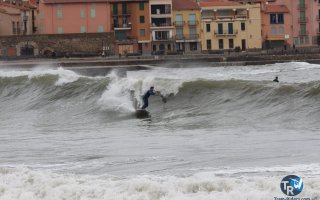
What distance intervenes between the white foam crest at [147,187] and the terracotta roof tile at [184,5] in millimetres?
72065

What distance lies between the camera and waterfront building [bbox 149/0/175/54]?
81.9 m

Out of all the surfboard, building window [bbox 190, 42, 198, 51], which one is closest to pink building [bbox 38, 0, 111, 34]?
building window [bbox 190, 42, 198, 51]

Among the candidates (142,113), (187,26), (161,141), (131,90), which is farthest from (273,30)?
(161,141)

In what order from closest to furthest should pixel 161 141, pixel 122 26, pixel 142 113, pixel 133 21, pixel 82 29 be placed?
1. pixel 161 141
2. pixel 142 113
3. pixel 82 29
4. pixel 122 26
5. pixel 133 21

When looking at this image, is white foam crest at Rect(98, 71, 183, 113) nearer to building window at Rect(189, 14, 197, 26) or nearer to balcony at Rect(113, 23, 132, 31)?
balcony at Rect(113, 23, 132, 31)

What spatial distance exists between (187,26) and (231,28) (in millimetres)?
4822

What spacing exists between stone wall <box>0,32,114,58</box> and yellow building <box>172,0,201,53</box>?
9.70 m

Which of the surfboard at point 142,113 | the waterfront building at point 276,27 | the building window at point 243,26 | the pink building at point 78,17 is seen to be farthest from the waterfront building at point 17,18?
the surfboard at point 142,113

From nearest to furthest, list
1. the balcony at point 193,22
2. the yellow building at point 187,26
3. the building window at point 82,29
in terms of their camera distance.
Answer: the building window at point 82,29
the yellow building at point 187,26
the balcony at point 193,22

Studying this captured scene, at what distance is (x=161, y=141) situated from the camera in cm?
1841

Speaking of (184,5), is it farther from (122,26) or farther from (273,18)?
(273,18)

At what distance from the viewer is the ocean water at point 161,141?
1209 centimetres

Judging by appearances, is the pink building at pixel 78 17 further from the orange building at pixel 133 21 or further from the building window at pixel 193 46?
the building window at pixel 193 46

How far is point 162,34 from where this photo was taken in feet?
271
